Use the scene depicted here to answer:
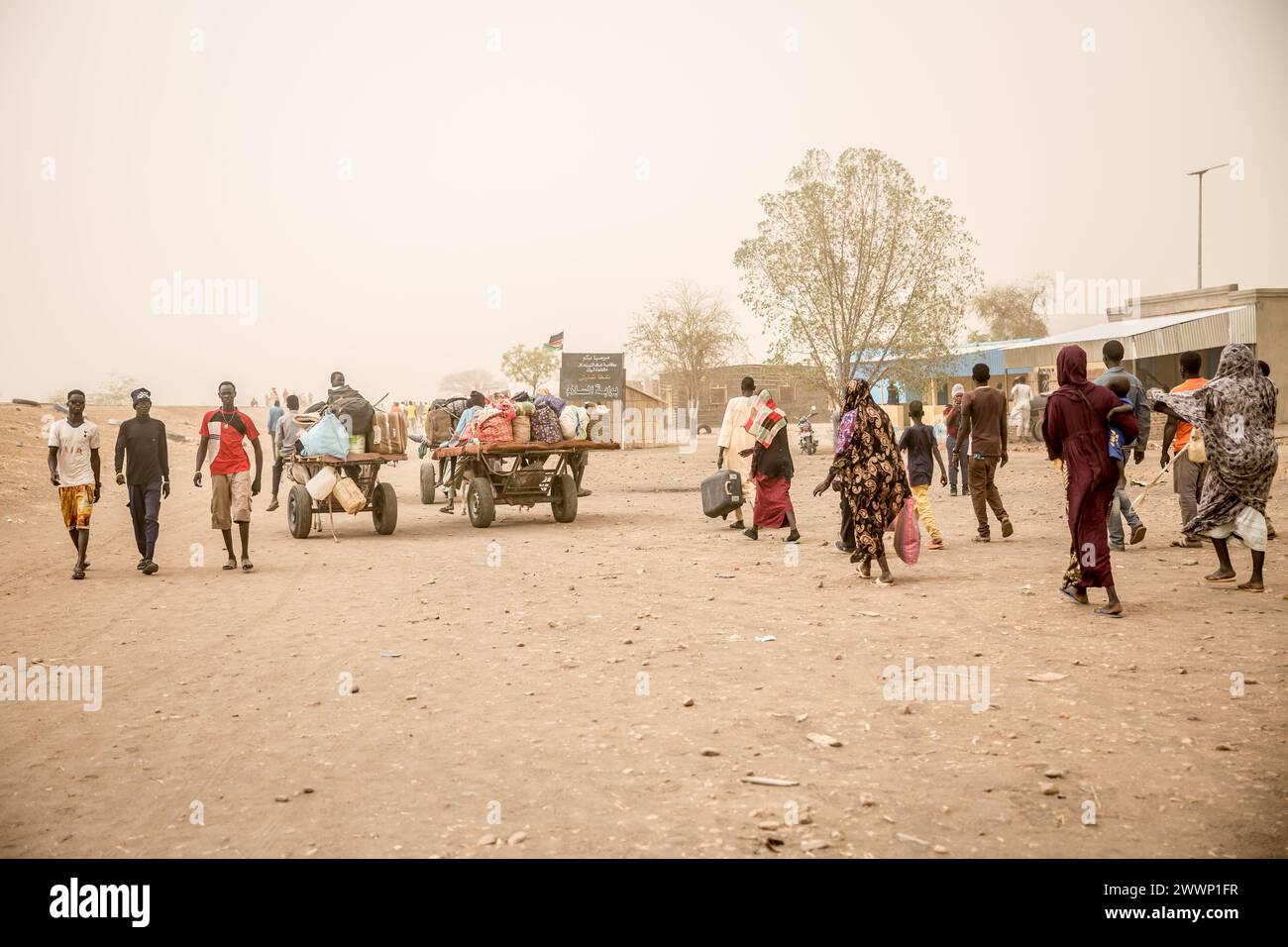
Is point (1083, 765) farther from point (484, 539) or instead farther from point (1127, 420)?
point (484, 539)

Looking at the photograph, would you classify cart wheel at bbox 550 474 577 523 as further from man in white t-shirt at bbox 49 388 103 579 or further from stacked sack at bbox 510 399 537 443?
man in white t-shirt at bbox 49 388 103 579

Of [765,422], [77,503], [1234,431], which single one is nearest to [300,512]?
[77,503]

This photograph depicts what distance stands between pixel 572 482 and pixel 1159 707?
39.4 ft

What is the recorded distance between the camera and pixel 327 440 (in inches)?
576

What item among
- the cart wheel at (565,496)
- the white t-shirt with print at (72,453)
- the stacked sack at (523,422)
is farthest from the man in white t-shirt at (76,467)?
the cart wheel at (565,496)

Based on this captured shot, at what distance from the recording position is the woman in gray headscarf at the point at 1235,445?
29.0ft

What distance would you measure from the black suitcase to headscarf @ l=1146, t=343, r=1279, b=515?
6.07m

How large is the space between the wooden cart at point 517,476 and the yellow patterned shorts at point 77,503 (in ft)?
17.4

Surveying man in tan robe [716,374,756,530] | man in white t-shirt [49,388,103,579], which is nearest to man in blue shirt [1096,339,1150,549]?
man in tan robe [716,374,756,530]

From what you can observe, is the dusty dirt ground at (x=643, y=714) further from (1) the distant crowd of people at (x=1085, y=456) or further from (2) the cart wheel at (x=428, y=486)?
(2) the cart wheel at (x=428, y=486)

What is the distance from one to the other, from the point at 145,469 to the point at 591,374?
120 ft

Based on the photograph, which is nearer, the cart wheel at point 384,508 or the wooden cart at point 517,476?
the cart wheel at point 384,508
